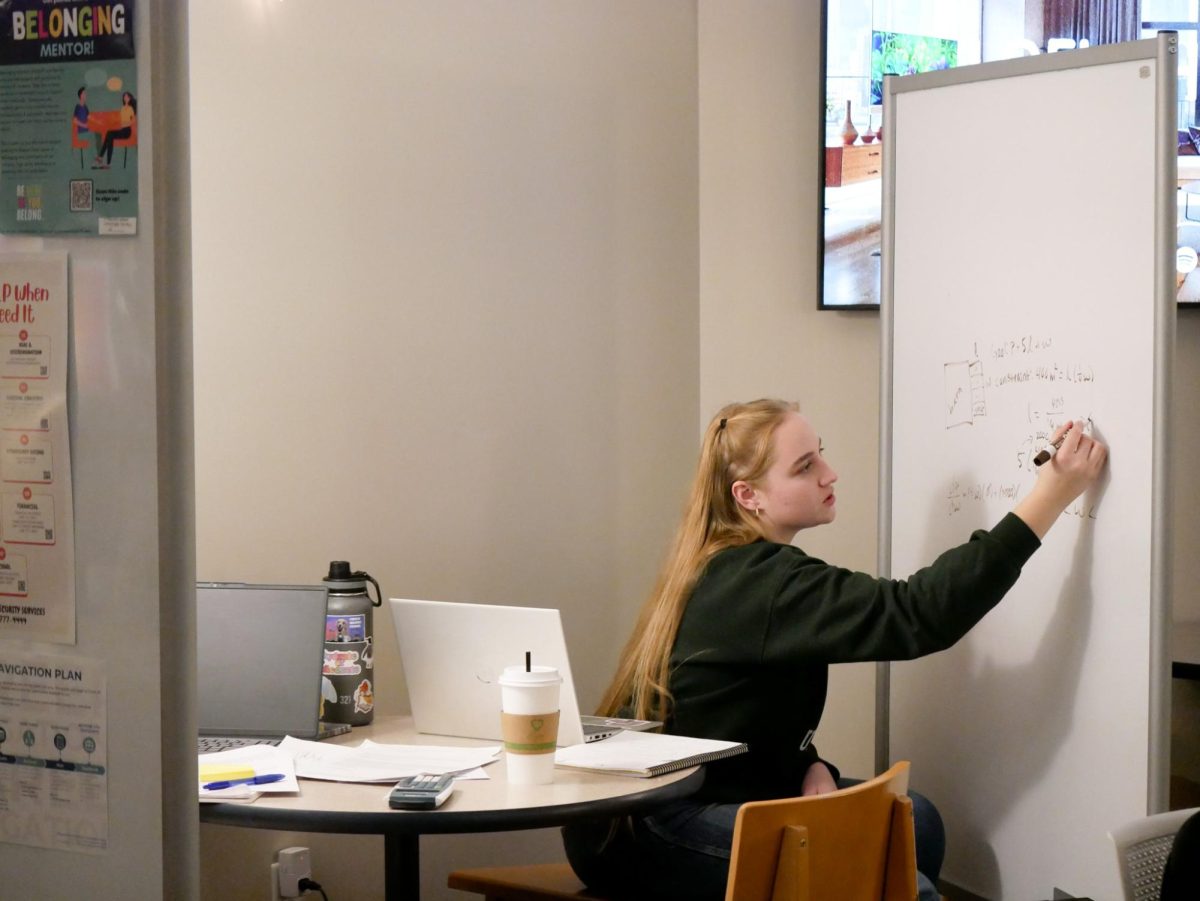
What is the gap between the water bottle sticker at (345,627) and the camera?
92.6 inches

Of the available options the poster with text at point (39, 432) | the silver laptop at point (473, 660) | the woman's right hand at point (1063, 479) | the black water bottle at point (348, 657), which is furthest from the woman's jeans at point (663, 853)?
the poster with text at point (39, 432)

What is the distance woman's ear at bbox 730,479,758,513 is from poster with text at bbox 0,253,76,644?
4.37ft

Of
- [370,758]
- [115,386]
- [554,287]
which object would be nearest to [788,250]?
[554,287]

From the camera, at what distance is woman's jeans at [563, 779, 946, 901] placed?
6.78 ft

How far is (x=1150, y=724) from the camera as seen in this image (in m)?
2.20

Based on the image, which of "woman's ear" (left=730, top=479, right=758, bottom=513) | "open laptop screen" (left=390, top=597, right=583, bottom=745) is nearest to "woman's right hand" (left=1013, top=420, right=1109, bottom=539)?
"woman's ear" (left=730, top=479, right=758, bottom=513)

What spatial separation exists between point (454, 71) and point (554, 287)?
519 mm

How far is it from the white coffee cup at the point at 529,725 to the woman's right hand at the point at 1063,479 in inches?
34.7

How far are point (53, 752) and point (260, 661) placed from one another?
0.92 metres

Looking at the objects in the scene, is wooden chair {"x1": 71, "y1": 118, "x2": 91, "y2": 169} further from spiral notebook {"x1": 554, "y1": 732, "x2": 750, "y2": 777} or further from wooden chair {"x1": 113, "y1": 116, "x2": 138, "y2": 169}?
spiral notebook {"x1": 554, "y1": 732, "x2": 750, "y2": 777}

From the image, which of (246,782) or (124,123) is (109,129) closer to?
(124,123)

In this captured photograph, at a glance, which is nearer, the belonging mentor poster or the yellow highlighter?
the belonging mentor poster

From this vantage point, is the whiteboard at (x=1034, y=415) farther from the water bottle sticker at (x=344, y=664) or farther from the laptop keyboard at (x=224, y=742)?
the laptop keyboard at (x=224, y=742)

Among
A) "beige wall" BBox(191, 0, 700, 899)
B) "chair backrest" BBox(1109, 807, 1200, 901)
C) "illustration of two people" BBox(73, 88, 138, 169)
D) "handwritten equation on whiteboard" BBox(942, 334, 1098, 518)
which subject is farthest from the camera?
"beige wall" BBox(191, 0, 700, 899)
